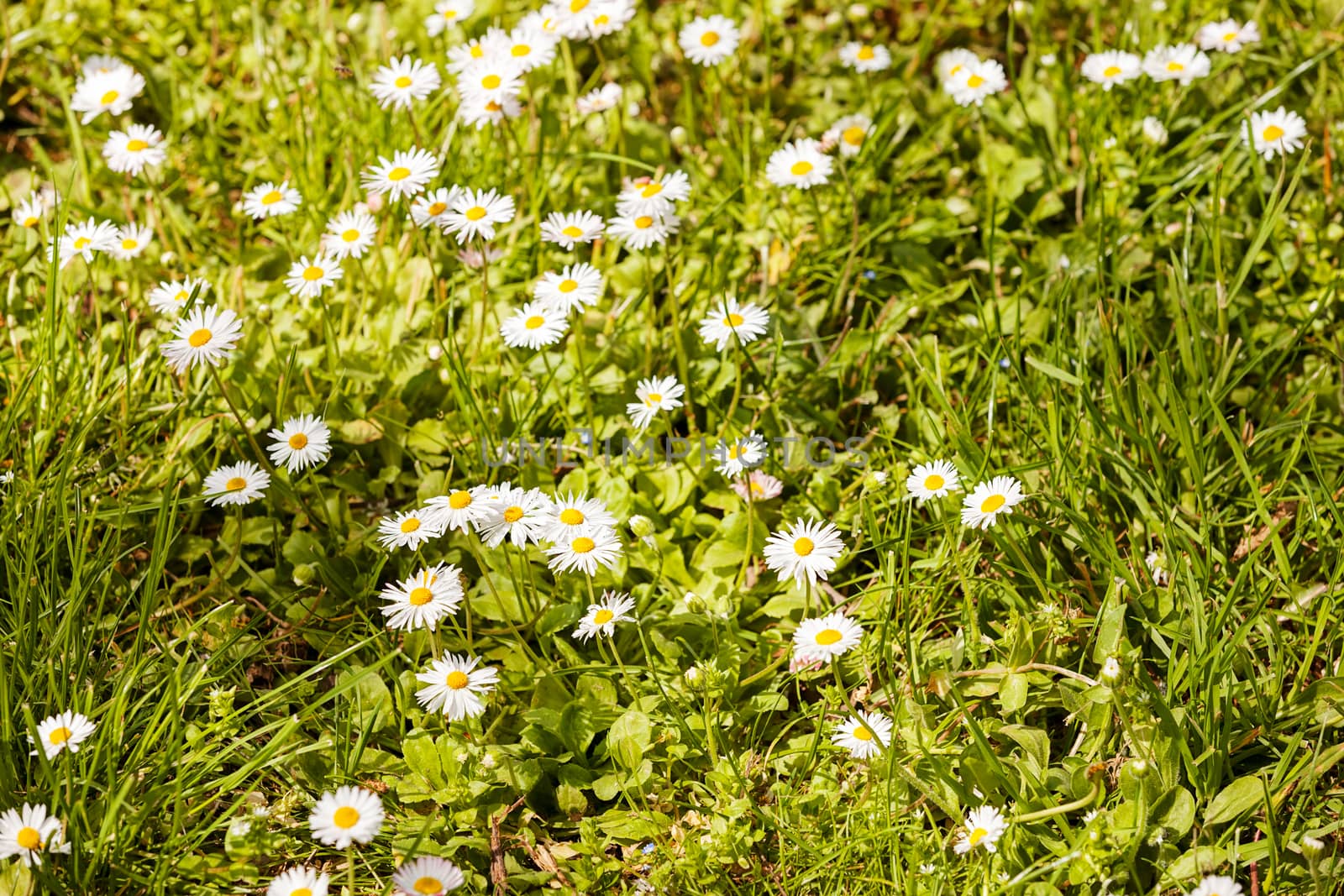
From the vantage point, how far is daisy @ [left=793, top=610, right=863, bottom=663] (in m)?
2.11

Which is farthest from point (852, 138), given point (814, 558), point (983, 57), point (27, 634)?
point (27, 634)

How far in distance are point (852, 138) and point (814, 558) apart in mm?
1536

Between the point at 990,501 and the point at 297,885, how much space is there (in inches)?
52.0

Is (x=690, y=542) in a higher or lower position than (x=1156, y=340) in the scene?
lower

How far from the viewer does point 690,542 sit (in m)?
2.70

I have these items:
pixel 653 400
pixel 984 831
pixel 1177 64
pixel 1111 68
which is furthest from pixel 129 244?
pixel 1177 64

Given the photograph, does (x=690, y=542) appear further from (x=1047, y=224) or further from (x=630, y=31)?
(x=630, y=31)

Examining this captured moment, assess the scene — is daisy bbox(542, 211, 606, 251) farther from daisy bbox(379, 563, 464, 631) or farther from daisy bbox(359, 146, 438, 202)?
daisy bbox(379, 563, 464, 631)

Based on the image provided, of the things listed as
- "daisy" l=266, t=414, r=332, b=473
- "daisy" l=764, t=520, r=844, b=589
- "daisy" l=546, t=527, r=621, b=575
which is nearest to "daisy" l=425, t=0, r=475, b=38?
"daisy" l=266, t=414, r=332, b=473

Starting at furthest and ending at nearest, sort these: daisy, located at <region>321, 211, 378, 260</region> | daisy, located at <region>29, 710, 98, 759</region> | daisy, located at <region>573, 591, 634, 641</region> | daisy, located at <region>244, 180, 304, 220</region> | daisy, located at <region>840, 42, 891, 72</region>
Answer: daisy, located at <region>840, 42, 891, 72</region>
daisy, located at <region>244, 180, 304, 220</region>
daisy, located at <region>321, 211, 378, 260</region>
daisy, located at <region>573, 591, 634, 641</region>
daisy, located at <region>29, 710, 98, 759</region>

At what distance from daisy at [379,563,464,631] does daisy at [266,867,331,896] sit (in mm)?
448

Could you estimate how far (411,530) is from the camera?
7.53 feet

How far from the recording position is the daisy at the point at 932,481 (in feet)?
7.60

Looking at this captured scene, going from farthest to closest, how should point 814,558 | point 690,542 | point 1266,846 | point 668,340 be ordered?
1. point 668,340
2. point 690,542
3. point 814,558
4. point 1266,846
